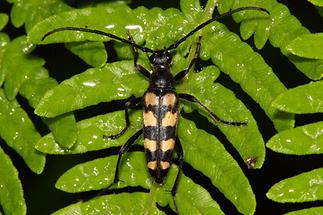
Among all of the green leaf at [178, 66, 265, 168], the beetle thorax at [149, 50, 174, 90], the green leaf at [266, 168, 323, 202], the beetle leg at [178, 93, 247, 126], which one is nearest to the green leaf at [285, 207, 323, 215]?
the green leaf at [266, 168, 323, 202]

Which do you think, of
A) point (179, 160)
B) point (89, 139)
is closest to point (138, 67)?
point (89, 139)

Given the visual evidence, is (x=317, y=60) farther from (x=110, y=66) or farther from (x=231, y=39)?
(x=110, y=66)

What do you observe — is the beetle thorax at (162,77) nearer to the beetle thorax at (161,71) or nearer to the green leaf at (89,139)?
the beetle thorax at (161,71)

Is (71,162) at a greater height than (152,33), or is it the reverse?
(152,33)

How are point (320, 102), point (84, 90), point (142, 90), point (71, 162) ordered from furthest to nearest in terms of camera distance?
point (71, 162)
point (142, 90)
point (84, 90)
point (320, 102)

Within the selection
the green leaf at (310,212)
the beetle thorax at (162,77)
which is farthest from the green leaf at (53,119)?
the green leaf at (310,212)

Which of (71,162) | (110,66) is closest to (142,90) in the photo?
(110,66)
